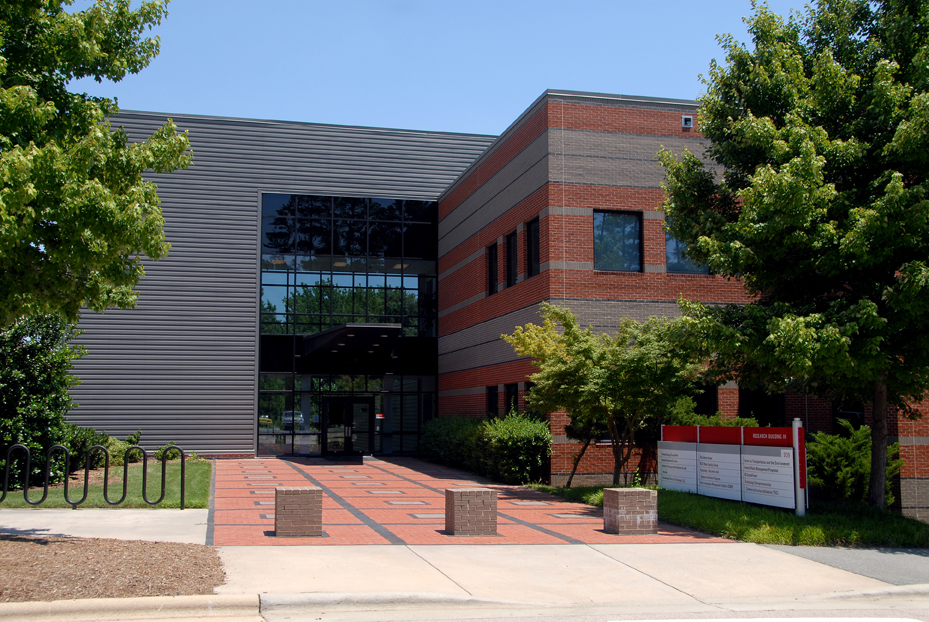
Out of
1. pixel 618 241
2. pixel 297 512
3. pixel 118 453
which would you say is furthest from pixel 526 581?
pixel 118 453

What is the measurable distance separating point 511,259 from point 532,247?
1.82 metres

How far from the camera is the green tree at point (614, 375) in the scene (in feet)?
53.9

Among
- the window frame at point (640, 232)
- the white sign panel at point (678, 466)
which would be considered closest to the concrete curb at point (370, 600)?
the white sign panel at point (678, 466)

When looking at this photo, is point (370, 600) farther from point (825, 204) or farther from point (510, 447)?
point (510, 447)

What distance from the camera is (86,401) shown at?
Answer: 2883cm

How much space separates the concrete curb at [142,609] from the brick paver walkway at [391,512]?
11.0 feet

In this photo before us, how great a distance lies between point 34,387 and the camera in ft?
55.8

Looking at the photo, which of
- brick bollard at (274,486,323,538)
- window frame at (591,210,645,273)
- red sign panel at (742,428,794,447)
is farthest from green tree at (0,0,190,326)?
window frame at (591,210,645,273)

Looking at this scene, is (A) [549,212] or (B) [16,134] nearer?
(B) [16,134]

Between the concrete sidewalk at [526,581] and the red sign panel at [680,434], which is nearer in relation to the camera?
the concrete sidewalk at [526,581]

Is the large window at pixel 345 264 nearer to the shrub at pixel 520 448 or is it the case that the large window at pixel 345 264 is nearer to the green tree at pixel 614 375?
the shrub at pixel 520 448

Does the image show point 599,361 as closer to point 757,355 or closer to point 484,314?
point 757,355

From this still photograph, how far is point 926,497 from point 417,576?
1500 centimetres

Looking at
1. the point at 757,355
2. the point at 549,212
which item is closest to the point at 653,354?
the point at 757,355
